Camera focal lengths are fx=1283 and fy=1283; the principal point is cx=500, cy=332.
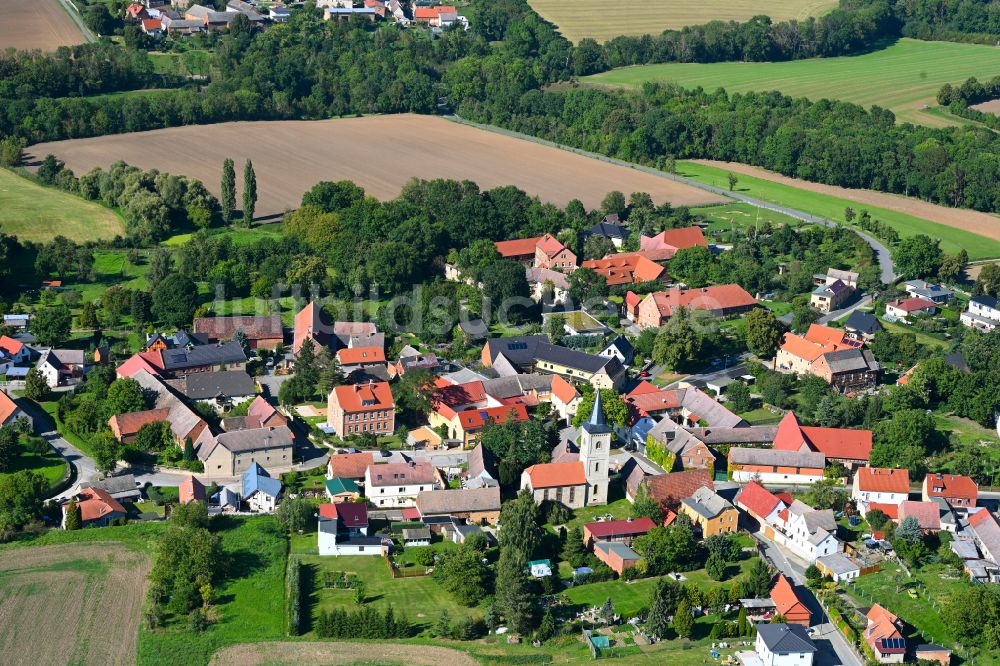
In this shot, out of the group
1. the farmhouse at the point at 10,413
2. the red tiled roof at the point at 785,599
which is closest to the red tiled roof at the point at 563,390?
the red tiled roof at the point at 785,599

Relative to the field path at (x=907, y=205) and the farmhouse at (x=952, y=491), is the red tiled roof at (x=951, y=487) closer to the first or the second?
the farmhouse at (x=952, y=491)

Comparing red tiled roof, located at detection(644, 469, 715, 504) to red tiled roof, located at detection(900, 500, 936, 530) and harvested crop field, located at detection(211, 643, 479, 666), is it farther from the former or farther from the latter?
harvested crop field, located at detection(211, 643, 479, 666)

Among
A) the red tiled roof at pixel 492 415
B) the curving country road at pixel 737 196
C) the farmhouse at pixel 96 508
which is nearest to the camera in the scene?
the farmhouse at pixel 96 508

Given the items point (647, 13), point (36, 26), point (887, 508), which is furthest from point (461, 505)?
point (647, 13)

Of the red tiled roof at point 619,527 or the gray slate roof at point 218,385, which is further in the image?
the gray slate roof at point 218,385

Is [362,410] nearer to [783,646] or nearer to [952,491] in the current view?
[783,646]

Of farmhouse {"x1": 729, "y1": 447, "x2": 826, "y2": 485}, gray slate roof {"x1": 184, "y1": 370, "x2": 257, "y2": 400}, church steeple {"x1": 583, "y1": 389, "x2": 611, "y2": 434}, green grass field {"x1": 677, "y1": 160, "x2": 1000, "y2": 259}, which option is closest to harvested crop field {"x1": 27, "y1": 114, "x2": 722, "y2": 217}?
green grass field {"x1": 677, "y1": 160, "x2": 1000, "y2": 259}
